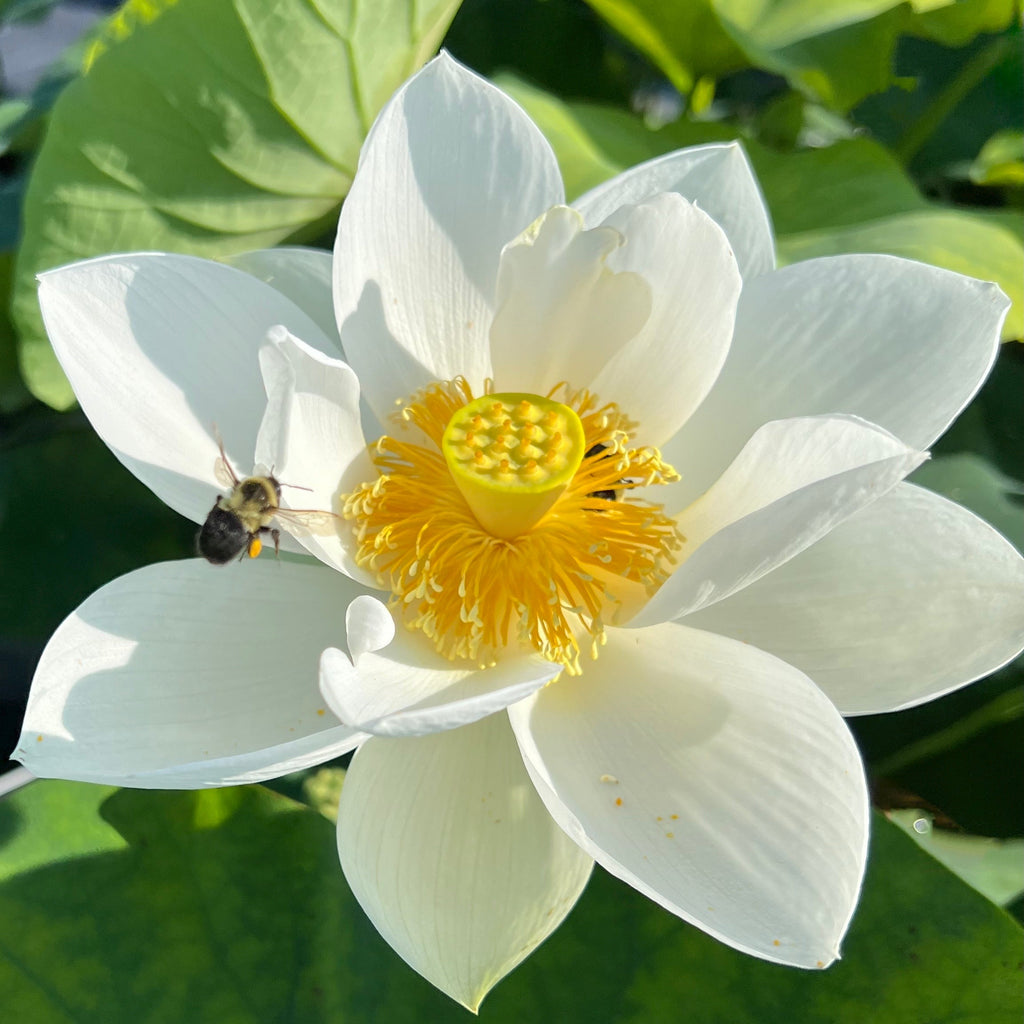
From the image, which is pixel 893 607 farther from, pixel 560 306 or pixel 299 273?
pixel 299 273

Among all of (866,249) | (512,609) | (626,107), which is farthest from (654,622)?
(626,107)

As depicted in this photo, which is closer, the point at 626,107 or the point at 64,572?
the point at 64,572

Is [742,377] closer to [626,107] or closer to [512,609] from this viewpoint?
[512,609]

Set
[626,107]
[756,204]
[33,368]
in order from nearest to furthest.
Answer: [756,204] < [33,368] < [626,107]

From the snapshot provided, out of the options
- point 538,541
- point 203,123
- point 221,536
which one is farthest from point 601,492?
point 203,123

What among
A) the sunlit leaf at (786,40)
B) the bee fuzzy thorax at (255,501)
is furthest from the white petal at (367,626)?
the sunlit leaf at (786,40)

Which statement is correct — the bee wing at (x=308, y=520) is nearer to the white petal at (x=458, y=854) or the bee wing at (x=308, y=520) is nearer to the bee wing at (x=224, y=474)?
the bee wing at (x=224, y=474)
